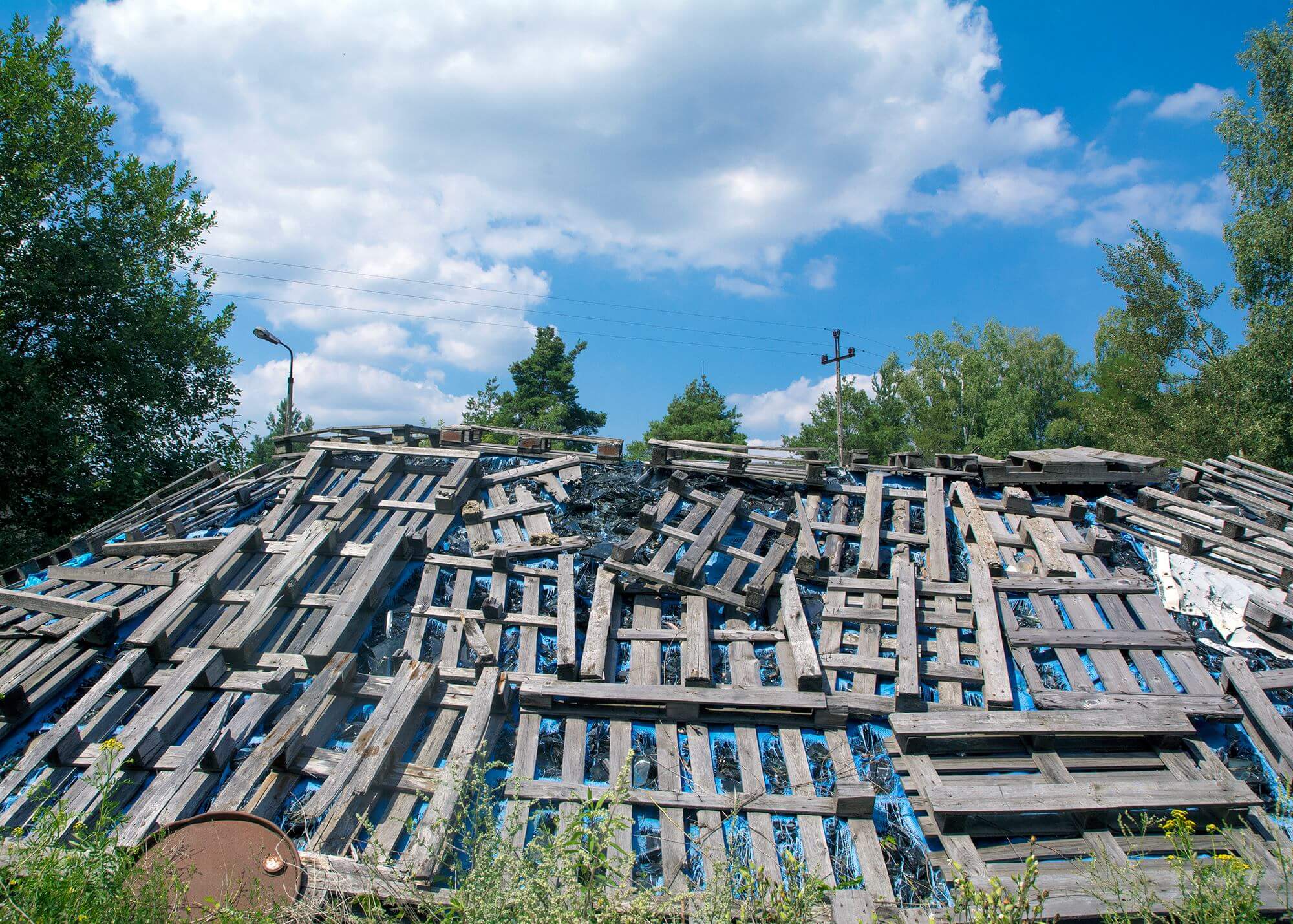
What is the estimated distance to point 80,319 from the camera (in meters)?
17.5

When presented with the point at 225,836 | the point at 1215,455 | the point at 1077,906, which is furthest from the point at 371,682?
the point at 1215,455

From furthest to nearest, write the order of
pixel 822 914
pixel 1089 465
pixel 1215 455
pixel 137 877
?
pixel 1215 455 → pixel 1089 465 → pixel 822 914 → pixel 137 877

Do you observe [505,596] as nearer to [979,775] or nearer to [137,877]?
[137,877]

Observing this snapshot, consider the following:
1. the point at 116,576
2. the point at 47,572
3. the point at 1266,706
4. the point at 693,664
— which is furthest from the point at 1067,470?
the point at 47,572

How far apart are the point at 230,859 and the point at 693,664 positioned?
12.8 ft

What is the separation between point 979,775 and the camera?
597 centimetres

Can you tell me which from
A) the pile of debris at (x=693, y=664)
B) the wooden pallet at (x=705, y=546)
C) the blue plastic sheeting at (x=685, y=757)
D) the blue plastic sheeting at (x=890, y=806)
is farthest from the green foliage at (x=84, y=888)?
the wooden pallet at (x=705, y=546)

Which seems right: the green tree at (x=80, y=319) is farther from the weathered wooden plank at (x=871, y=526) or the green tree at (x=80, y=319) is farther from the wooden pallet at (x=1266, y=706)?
the wooden pallet at (x=1266, y=706)

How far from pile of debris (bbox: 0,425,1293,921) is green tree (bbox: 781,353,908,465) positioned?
32118 mm

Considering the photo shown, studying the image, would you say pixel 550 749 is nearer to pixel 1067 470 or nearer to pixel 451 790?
pixel 451 790

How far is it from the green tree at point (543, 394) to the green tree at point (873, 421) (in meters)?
A: 13.1

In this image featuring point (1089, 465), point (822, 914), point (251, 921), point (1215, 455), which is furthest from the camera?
point (1215, 455)

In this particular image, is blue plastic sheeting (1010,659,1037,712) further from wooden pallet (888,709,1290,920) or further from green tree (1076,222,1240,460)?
green tree (1076,222,1240,460)

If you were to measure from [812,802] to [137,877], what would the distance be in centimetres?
450
